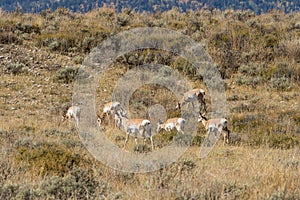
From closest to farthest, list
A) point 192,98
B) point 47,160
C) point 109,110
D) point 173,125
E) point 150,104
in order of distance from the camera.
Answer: point 47,160 → point 173,125 → point 109,110 → point 192,98 → point 150,104

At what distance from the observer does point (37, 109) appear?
14.1 metres

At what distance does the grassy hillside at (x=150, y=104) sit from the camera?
20.3ft

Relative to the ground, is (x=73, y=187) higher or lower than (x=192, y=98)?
higher

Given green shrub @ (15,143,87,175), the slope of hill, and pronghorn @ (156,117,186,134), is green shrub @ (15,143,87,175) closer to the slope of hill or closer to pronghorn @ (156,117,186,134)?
pronghorn @ (156,117,186,134)

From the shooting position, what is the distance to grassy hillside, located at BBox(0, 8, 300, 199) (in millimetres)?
6191

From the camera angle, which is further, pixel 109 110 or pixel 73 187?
pixel 109 110

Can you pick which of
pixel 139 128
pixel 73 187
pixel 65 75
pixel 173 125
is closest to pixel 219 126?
pixel 173 125

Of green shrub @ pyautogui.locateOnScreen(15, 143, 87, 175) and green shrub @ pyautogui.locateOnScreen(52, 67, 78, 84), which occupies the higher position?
green shrub @ pyautogui.locateOnScreen(52, 67, 78, 84)

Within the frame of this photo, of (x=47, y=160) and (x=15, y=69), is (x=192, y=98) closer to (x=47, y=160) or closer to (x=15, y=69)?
(x=15, y=69)

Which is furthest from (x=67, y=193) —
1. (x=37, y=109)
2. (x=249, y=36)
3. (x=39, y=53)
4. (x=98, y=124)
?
(x=249, y=36)

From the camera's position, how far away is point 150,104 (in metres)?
16.1

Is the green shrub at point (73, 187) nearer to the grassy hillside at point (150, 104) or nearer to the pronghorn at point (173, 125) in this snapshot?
the grassy hillside at point (150, 104)

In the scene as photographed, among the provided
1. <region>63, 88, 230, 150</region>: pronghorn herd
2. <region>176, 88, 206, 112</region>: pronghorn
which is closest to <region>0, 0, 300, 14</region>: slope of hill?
<region>176, 88, 206, 112</region>: pronghorn

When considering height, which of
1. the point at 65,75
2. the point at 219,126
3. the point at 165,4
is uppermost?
the point at 165,4
